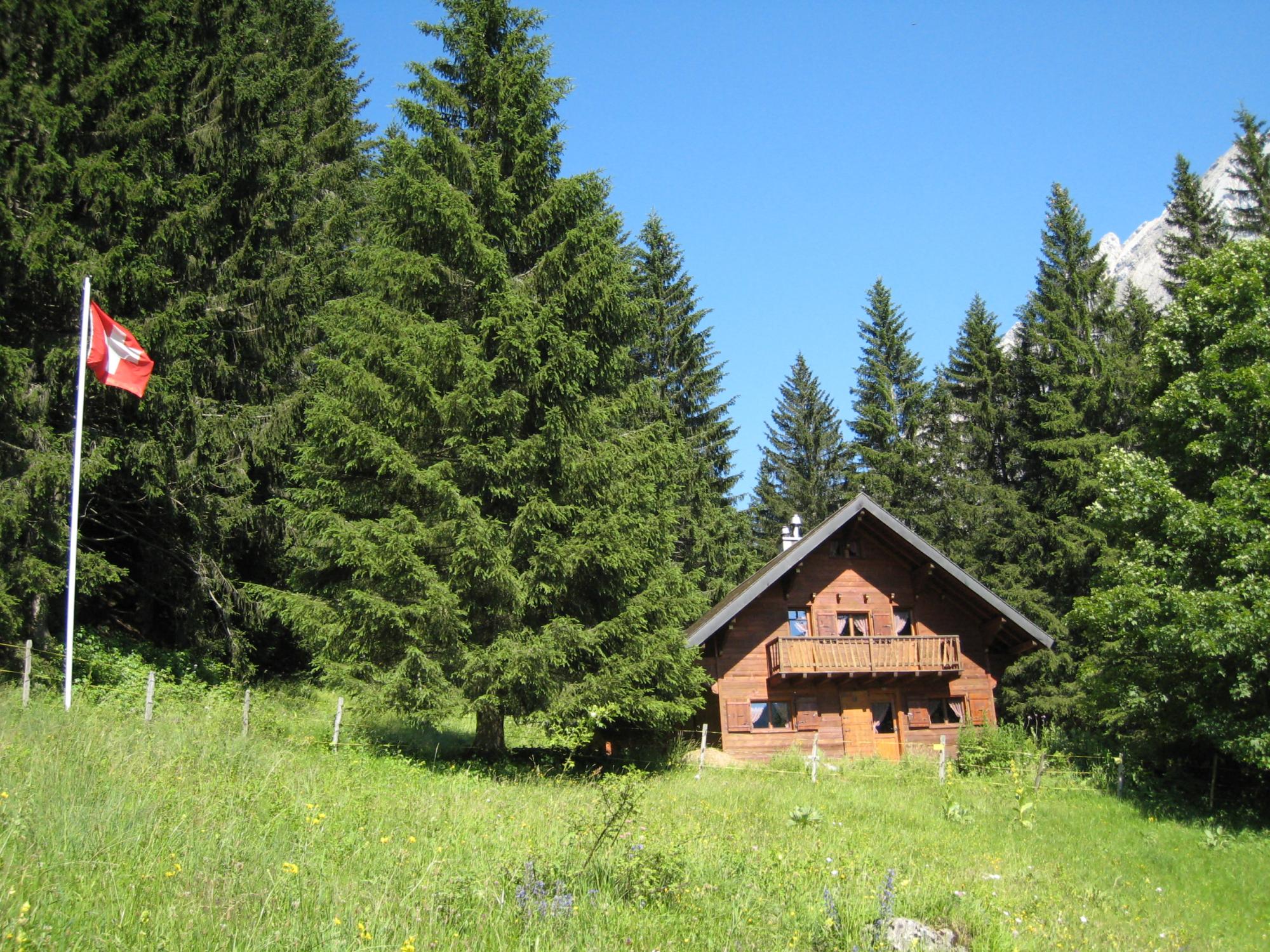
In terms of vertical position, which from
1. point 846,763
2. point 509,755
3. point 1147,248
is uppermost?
point 1147,248

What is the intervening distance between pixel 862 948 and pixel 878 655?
17.3 m

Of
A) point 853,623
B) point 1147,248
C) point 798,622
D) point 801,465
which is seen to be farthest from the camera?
point 1147,248

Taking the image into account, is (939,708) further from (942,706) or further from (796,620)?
(796,620)

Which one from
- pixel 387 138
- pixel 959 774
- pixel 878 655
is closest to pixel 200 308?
pixel 387 138

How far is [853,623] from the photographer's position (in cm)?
2478

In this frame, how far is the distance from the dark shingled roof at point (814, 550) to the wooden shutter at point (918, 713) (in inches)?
130

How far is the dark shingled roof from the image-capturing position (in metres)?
21.4

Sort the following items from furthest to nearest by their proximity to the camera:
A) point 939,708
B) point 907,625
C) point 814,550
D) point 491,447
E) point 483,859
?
point 907,625, point 939,708, point 814,550, point 491,447, point 483,859

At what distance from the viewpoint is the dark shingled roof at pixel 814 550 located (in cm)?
2139

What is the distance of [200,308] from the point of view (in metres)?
19.3

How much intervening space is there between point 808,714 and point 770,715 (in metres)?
1.08

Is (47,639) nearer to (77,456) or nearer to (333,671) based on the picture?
(77,456)

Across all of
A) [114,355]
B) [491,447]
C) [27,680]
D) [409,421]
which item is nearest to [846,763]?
[491,447]

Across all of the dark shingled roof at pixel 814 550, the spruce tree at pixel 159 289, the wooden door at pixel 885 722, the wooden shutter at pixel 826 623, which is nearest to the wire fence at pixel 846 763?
the wooden door at pixel 885 722
